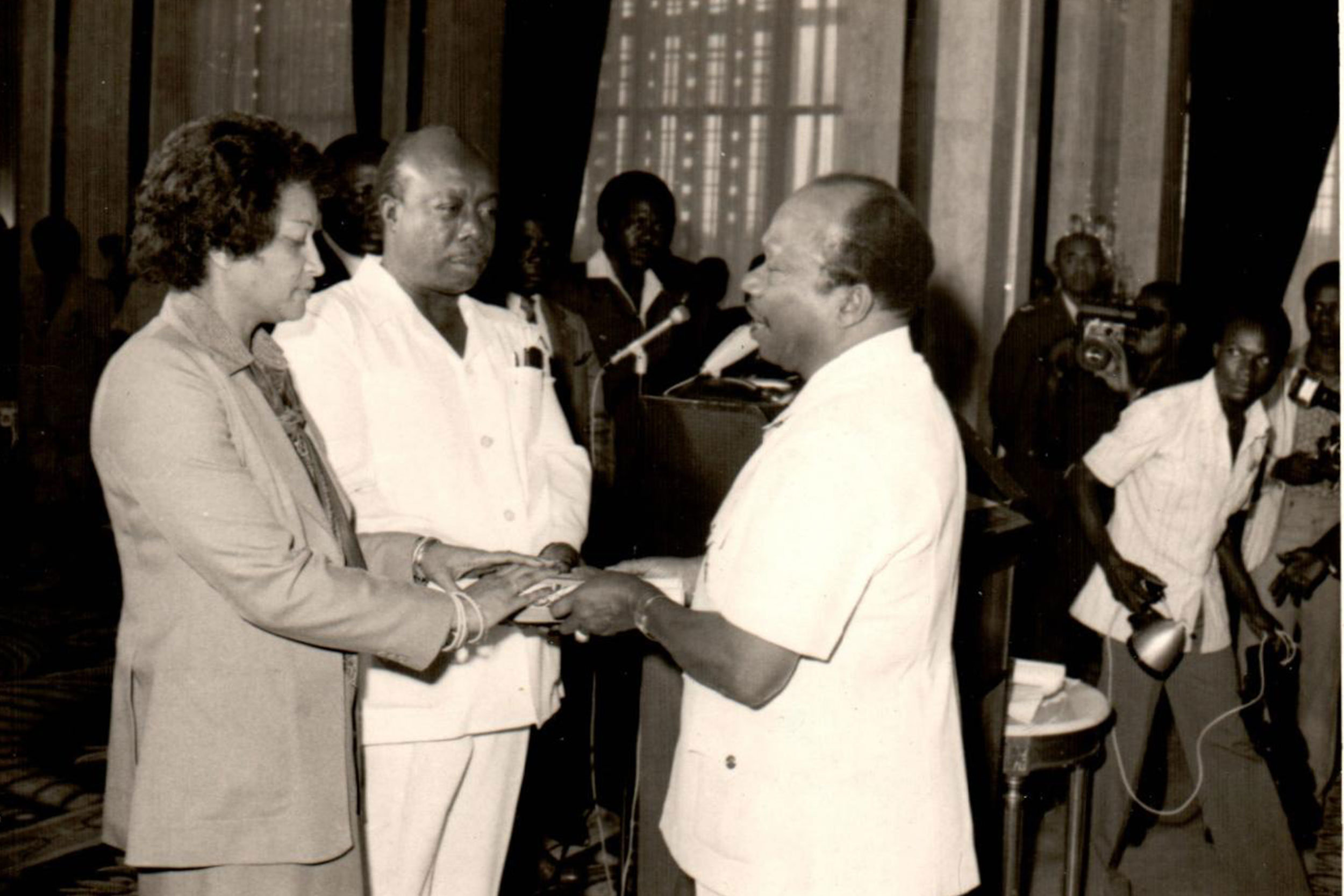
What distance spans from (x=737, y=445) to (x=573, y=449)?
346 mm

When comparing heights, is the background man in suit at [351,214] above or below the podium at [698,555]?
above

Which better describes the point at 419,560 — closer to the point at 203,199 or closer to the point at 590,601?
the point at 590,601

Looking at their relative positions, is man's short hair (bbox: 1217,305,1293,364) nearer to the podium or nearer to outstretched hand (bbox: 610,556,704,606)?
the podium

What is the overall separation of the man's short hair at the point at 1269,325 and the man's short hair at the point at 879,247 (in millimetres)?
2284

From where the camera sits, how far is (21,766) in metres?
4.58

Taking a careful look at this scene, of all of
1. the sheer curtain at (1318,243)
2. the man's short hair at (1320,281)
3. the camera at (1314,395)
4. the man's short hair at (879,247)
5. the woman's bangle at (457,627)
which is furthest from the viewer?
the sheer curtain at (1318,243)

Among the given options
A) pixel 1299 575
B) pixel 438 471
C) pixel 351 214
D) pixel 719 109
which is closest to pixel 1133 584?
pixel 1299 575

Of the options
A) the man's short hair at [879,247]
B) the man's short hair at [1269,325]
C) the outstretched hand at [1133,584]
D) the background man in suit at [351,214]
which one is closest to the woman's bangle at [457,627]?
the man's short hair at [879,247]

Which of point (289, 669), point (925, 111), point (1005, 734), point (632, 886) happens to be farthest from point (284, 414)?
point (925, 111)

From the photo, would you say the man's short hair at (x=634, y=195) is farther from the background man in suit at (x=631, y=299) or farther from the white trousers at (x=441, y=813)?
the white trousers at (x=441, y=813)

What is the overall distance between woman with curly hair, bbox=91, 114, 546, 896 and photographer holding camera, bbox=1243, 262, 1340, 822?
3.53 metres

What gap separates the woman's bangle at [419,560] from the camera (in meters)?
2.50

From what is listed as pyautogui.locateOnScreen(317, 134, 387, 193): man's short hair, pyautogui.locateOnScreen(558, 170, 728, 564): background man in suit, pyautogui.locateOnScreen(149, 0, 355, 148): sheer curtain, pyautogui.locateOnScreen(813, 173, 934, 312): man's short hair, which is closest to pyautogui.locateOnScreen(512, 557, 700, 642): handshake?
pyautogui.locateOnScreen(813, 173, 934, 312): man's short hair

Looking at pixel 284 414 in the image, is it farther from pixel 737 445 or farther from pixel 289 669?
pixel 737 445
